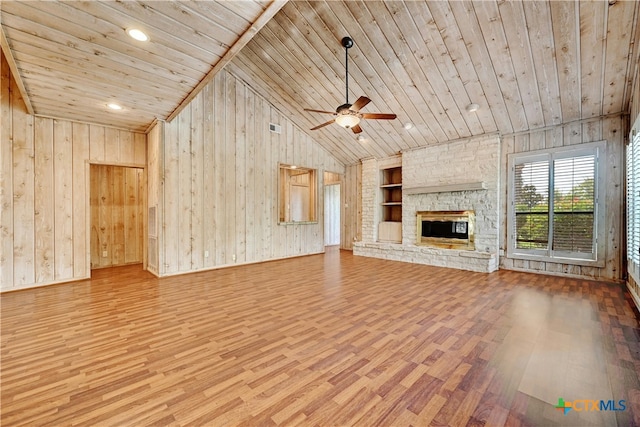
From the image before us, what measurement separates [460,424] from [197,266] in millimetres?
4983

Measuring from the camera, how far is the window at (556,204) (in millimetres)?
4516

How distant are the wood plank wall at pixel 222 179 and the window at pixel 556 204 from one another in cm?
497

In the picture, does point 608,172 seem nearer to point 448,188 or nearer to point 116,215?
point 448,188

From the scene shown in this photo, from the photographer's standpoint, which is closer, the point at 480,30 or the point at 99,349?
the point at 99,349

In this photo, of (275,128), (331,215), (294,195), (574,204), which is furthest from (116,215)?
(574,204)

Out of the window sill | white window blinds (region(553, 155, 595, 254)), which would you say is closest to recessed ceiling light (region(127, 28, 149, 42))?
white window blinds (region(553, 155, 595, 254))

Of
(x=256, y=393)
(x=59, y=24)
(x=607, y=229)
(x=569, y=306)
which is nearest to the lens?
(x=256, y=393)

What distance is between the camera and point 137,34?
255 centimetres

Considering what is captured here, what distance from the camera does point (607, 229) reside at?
14.4 ft

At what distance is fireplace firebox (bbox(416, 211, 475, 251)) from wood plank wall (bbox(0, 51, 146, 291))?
269 inches

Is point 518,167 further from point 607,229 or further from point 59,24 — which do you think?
point 59,24

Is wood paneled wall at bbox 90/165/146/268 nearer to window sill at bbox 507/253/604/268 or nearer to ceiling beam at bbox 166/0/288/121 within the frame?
ceiling beam at bbox 166/0/288/121

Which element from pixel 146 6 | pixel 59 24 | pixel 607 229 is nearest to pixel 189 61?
pixel 146 6

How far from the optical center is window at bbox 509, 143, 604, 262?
14.8 ft
